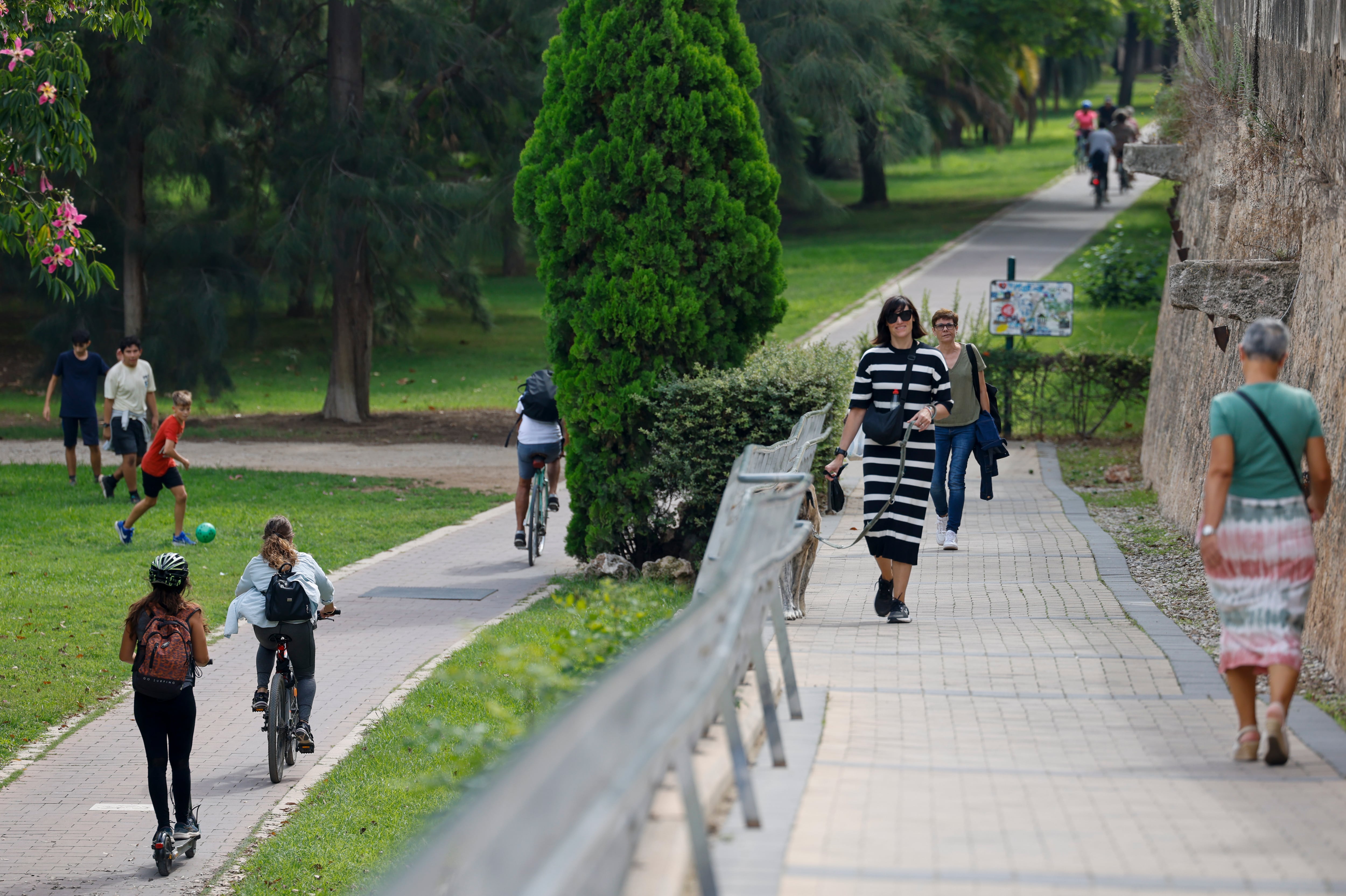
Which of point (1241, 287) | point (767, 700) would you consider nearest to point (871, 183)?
point (1241, 287)

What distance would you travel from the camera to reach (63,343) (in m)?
24.9

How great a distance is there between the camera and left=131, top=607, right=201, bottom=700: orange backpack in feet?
23.1

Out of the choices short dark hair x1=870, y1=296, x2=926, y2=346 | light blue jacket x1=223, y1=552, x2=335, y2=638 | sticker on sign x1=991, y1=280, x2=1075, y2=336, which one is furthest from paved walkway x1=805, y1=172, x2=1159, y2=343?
light blue jacket x1=223, y1=552, x2=335, y2=638

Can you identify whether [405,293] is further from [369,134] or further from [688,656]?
[688,656]

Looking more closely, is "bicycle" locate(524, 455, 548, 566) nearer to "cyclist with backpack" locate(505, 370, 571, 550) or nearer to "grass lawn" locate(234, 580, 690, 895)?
"cyclist with backpack" locate(505, 370, 571, 550)

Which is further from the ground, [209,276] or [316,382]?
[209,276]

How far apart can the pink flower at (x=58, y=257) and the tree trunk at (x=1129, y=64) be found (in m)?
67.5

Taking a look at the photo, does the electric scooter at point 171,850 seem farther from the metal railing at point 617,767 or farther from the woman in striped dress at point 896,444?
the woman in striped dress at point 896,444

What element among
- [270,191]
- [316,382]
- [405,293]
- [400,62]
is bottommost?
[316,382]

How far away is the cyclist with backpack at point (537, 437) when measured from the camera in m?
13.0

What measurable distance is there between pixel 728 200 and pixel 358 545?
532 cm

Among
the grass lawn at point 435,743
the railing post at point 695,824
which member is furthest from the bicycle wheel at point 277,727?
the railing post at point 695,824

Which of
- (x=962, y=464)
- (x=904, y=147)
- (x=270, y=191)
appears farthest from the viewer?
(x=904, y=147)

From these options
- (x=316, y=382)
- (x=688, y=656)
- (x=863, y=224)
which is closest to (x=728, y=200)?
(x=688, y=656)
